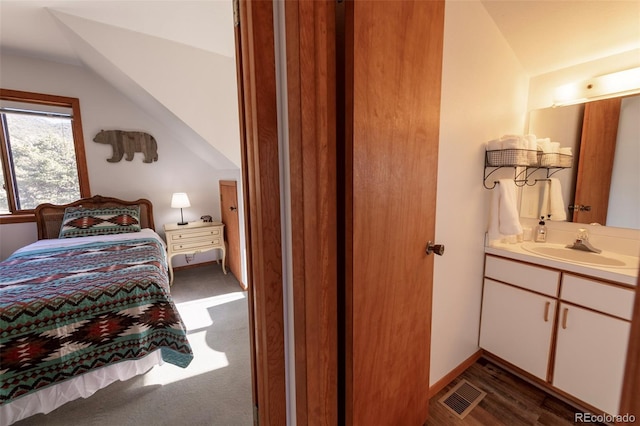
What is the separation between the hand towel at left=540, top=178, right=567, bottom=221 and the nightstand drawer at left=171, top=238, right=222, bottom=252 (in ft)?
11.5

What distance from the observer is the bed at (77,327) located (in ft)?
4.54

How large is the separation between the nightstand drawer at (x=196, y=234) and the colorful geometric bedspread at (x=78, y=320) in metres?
1.25

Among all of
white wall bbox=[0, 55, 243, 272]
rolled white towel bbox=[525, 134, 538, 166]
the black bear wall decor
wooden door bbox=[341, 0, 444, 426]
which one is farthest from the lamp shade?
rolled white towel bbox=[525, 134, 538, 166]

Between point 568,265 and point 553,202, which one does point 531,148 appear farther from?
point 568,265

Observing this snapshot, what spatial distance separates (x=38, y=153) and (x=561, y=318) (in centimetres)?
494

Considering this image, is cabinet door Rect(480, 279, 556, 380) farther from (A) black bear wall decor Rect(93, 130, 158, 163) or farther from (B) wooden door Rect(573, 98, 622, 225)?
(A) black bear wall decor Rect(93, 130, 158, 163)

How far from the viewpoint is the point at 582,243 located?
5.48 feet

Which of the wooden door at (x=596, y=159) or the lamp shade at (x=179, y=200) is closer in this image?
the wooden door at (x=596, y=159)

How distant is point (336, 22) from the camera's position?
849mm

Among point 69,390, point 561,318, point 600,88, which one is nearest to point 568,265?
point 561,318

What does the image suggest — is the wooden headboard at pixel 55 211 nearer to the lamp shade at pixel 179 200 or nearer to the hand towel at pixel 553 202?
the lamp shade at pixel 179 200

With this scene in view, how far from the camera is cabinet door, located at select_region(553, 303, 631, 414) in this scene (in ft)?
4.18

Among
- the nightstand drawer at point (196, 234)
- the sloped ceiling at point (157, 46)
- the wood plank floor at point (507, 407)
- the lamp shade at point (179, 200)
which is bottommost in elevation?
the wood plank floor at point (507, 407)

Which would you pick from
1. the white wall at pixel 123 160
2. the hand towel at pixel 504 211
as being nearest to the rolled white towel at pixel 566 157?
the hand towel at pixel 504 211
